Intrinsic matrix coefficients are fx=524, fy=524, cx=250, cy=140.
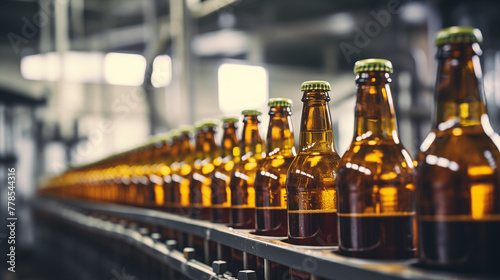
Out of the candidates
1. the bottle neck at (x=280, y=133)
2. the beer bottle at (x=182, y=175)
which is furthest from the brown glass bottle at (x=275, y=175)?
the beer bottle at (x=182, y=175)

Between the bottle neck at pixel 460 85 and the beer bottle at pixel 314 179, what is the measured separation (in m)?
0.27

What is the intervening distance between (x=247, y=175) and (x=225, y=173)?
7.4 inches

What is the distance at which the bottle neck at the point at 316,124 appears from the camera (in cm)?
93

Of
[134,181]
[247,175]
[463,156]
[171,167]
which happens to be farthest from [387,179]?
[134,181]

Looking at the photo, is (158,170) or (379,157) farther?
(158,170)

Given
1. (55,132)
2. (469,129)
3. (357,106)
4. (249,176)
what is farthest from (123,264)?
(55,132)

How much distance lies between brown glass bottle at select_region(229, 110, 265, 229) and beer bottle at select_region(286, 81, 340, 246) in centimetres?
28

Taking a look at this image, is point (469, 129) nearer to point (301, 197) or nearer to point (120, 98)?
point (301, 197)

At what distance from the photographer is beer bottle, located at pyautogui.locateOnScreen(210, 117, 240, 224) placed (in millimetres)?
1375

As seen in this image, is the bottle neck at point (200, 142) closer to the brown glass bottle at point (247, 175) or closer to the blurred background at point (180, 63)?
the brown glass bottle at point (247, 175)

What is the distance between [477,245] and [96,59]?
7.07 metres

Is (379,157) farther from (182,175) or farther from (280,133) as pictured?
(182,175)

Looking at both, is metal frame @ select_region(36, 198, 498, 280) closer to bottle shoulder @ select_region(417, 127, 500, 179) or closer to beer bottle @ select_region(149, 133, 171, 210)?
bottle shoulder @ select_region(417, 127, 500, 179)

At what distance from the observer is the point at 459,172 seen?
611 millimetres
